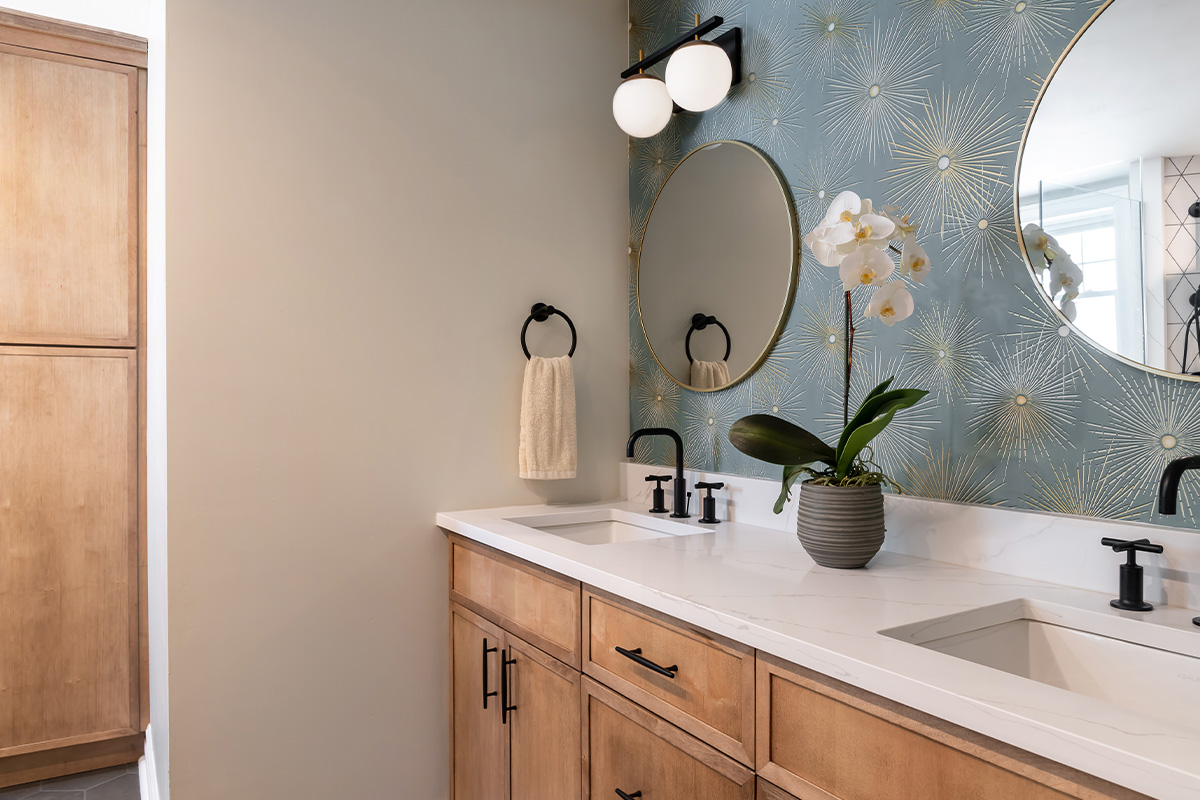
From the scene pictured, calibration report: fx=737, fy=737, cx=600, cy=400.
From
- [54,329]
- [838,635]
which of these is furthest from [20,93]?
[838,635]

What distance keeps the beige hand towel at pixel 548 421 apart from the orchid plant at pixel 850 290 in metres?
0.77

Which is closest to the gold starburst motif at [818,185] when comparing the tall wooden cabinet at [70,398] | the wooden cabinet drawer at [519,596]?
the wooden cabinet drawer at [519,596]

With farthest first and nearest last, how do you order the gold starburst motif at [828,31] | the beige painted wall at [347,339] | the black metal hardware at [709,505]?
the black metal hardware at [709,505]
the beige painted wall at [347,339]
the gold starburst motif at [828,31]

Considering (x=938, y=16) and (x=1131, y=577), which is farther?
(x=938, y=16)

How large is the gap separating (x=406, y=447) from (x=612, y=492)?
66 cm

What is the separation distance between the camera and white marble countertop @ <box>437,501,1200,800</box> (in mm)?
651

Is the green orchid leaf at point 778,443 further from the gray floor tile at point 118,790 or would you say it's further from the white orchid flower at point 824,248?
the gray floor tile at point 118,790

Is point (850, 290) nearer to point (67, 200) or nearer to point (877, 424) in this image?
point (877, 424)

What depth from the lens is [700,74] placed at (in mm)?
1765

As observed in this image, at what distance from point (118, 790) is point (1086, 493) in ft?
9.01

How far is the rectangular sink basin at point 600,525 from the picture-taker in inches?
75.2

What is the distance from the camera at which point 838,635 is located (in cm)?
92

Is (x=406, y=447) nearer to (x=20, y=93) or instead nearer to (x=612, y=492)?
(x=612, y=492)

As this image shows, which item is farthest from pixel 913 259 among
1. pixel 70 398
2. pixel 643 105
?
pixel 70 398
